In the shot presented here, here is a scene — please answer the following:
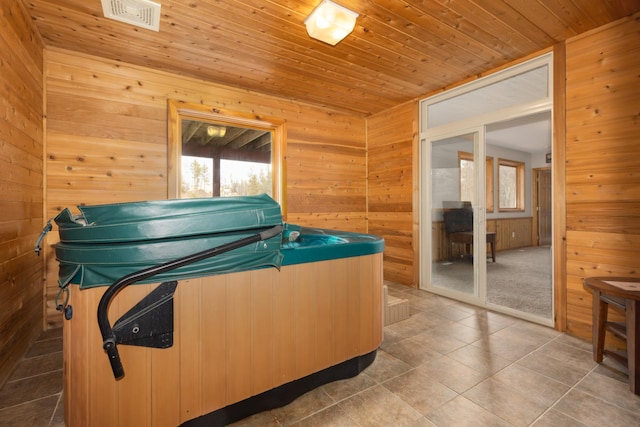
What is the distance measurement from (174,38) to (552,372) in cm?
374

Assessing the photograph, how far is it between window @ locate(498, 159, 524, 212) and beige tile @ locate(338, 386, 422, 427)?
6415mm

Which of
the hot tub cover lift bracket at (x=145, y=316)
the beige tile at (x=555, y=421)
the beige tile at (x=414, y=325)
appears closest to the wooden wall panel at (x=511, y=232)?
the beige tile at (x=414, y=325)

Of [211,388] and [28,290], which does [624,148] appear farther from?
[28,290]

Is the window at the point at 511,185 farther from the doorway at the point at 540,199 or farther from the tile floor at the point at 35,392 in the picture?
the tile floor at the point at 35,392

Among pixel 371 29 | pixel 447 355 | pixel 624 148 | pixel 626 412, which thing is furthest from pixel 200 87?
pixel 626 412

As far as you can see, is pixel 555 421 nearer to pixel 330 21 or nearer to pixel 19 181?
pixel 330 21

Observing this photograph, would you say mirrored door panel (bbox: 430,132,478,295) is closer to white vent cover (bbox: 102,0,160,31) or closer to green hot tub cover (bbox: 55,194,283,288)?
green hot tub cover (bbox: 55,194,283,288)

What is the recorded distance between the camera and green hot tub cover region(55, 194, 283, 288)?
43.3 inches

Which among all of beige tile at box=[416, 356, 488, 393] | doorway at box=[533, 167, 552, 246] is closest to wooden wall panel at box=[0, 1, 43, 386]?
beige tile at box=[416, 356, 488, 393]

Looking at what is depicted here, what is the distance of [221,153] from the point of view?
11.3 ft

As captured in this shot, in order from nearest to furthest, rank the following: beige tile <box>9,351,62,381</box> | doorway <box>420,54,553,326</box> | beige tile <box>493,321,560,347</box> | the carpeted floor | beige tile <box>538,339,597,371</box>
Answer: beige tile <box>9,351,62,381</box>
beige tile <box>538,339,597,371</box>
beige tile <box>493,321,560,347</box>
doorway <box>420,54,553,326</box>
the carpeted floor

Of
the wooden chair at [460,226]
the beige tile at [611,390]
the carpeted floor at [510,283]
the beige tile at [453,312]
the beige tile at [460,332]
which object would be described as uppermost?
the wooden chair at [460,226]

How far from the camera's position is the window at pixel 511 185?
6801mm

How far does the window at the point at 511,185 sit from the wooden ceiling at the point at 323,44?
463cm
